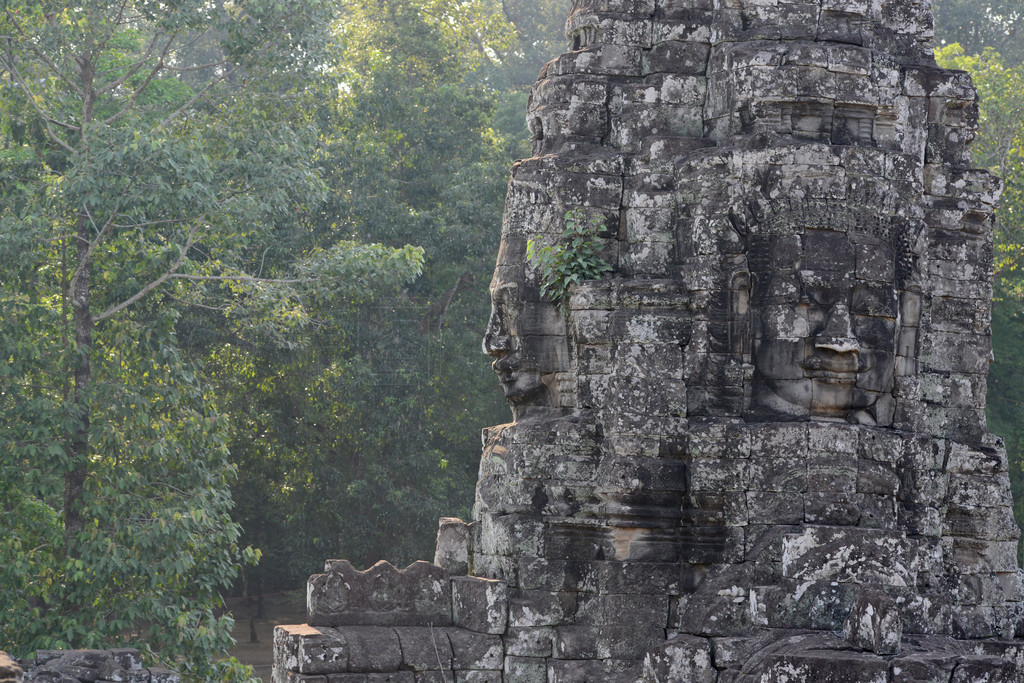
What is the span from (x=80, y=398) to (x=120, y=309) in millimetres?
1334

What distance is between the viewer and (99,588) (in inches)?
605

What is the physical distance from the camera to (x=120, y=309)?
16.6m

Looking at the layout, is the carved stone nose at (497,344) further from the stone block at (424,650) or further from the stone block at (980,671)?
the stone block at (980,671)

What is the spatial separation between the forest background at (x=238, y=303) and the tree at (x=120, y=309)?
0.15ft

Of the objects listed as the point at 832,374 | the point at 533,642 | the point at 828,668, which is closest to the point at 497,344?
the point at 533,642

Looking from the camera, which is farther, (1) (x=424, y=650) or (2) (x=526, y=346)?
(2) (x=526, y=346)

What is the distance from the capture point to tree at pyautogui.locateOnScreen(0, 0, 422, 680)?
15.4m

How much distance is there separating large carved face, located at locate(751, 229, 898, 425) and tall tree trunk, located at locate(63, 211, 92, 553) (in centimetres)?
1023

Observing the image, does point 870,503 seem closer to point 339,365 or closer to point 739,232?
point 739,232

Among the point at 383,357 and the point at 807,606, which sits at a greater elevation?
the point at 383,357

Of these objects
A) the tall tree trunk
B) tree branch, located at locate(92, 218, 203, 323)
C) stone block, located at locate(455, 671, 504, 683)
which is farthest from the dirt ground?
stone block, located at locate(455, 671, 504, 683)

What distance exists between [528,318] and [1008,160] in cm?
1504

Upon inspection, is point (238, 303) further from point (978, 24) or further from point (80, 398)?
A: point (978, 24)

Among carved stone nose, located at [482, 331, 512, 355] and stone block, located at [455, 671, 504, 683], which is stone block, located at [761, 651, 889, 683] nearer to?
stone block, located at [455, 671, 504, 683]
